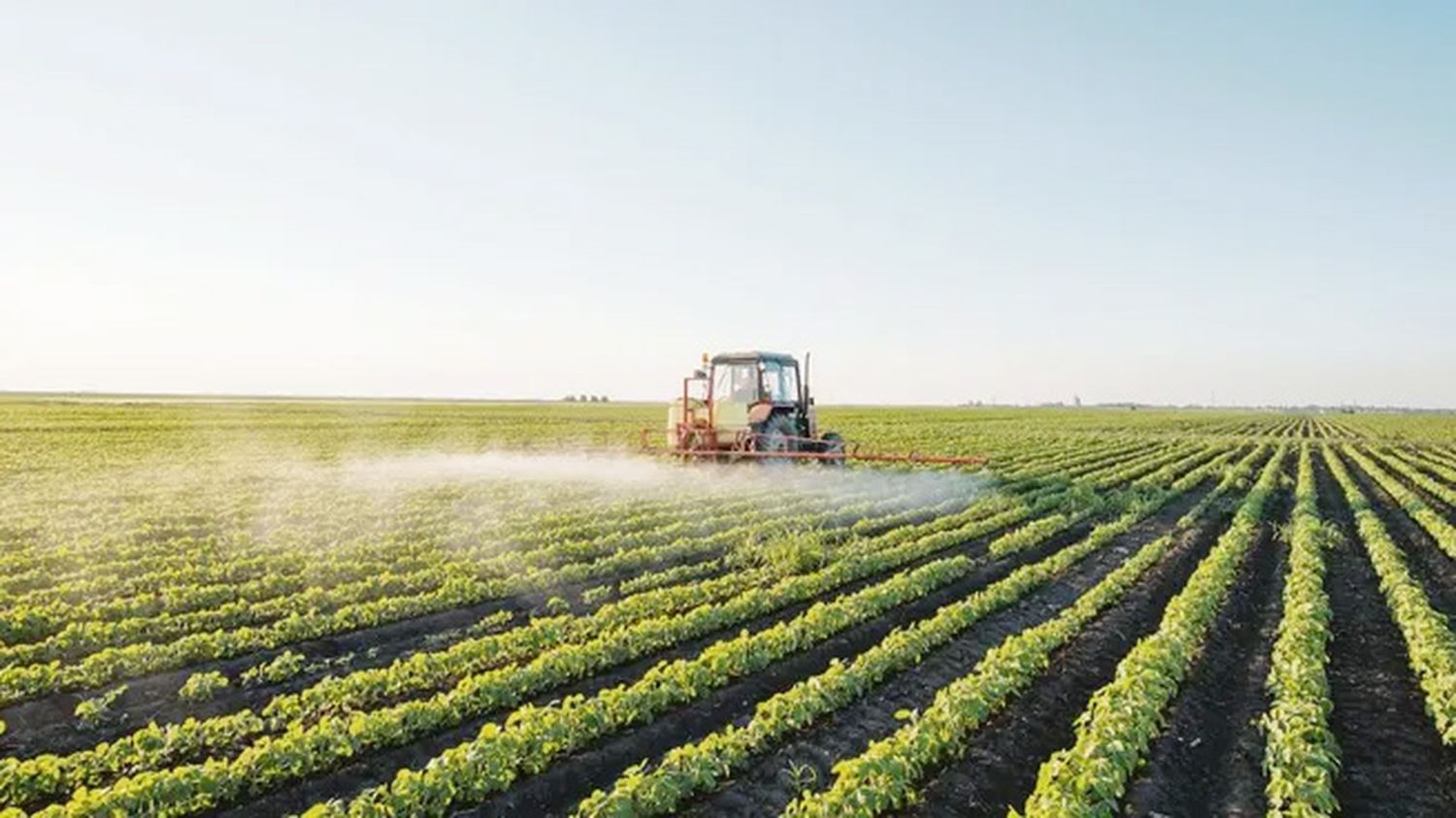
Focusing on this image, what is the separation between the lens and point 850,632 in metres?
8.92

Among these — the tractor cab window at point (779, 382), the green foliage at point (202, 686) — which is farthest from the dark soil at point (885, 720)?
the tractor cab window at point (779, 382)

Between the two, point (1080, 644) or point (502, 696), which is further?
point (1080, 644)

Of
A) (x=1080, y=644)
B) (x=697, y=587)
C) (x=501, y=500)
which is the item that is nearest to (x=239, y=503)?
(x=501, y=500)

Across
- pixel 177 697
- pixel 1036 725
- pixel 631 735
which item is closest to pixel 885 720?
pixel 1036 725

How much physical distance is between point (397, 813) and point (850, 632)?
17.0 ft

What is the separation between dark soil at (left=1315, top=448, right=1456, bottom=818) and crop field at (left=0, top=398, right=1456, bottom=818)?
1.3 inches

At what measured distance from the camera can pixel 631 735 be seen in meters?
6.31

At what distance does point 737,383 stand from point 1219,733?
14413 mm

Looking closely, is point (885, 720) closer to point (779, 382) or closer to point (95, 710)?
point (95, 710)

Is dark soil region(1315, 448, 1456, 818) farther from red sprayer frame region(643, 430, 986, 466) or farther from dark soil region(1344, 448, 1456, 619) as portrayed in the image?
red sprayer frame region(643, 430, 986, 466)

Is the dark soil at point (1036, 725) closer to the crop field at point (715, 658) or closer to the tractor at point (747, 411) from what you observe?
the crop field at point (715, 658)

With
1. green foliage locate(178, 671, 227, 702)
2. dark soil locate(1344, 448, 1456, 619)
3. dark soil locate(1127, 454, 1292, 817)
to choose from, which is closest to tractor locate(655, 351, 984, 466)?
dark soil locate(1344, 448, 1456, 619)

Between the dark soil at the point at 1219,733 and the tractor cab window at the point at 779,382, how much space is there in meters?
11.2

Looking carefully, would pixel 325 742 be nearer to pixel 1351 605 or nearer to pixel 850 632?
pixel 850 632
